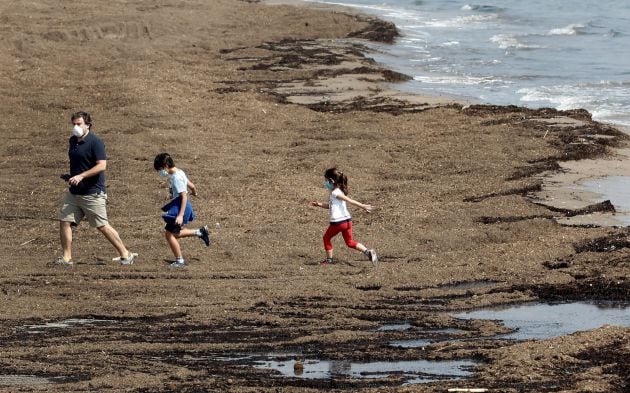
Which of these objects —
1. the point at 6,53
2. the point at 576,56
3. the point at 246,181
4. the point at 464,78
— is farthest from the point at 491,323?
the point at 576,56

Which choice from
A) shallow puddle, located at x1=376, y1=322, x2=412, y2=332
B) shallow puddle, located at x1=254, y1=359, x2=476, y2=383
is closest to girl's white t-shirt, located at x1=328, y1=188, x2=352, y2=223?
shallow puddle, located at x1=376, y1=322, x2=412, y2=332

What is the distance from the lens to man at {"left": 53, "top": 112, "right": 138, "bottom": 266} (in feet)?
40.0

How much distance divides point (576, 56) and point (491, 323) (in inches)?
1018

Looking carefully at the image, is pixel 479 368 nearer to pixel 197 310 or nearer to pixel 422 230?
pixel 197 310

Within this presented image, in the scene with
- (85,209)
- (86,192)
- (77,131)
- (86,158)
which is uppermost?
(77,131)

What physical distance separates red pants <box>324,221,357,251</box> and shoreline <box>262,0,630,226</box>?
9.78 feet

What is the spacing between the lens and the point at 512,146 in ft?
61.9

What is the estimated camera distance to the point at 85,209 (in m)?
12.4

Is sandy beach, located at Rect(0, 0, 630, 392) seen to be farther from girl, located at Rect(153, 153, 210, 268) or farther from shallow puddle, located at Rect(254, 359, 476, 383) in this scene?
girl, located at Rect(153, 153, 210, 268)

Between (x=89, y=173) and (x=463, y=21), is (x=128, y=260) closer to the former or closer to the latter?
(x=89, y=173)

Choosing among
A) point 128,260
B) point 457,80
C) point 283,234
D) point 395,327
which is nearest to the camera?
point 395,327

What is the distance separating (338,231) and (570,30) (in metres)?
30.4

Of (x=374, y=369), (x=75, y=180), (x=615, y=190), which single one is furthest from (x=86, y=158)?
(x=615, y=190)

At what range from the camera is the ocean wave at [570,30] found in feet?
134
